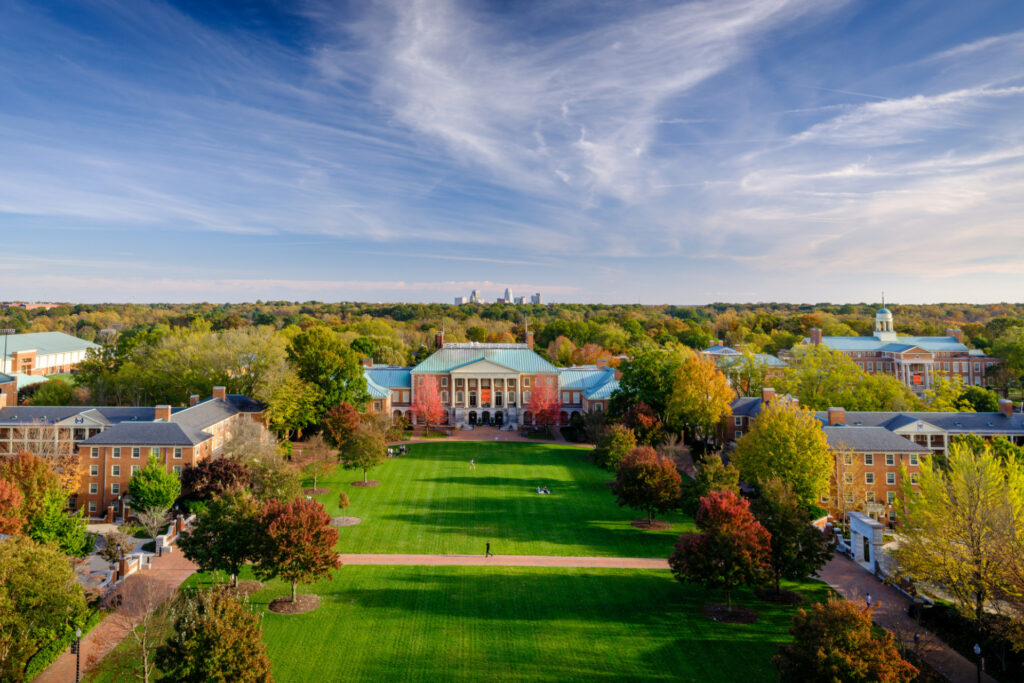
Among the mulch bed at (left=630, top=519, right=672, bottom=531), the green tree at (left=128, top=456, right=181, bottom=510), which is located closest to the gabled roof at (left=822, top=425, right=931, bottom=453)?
the mulch bed at (left=630, top=519, right=672, bottom=531)

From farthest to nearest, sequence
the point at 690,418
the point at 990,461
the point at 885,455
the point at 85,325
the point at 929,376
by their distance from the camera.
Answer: the point at 85,325 → the point at 929,376 → the point at 690,418 → the point at 885,455 → the point at 990,461

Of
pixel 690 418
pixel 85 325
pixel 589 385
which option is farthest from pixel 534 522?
pixel 85 325

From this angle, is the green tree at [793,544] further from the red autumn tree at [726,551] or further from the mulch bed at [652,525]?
the mulch bed at [652,525]

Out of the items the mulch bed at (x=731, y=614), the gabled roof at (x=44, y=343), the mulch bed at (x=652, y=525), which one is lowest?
the mulch bed at (x=731, y=614)

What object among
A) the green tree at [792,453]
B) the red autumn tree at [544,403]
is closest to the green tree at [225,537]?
the green tree at [792,453]

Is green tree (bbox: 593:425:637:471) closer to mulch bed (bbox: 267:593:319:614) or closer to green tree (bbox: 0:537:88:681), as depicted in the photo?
mulch bed (bbox: 267:593:319:614)

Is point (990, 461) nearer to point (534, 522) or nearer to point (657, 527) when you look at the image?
point (657, 527)
